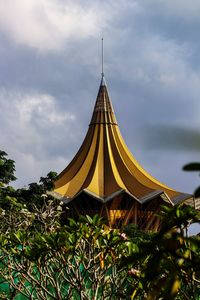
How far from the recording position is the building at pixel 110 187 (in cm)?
2823

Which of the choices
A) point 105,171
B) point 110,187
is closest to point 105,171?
point 105,171

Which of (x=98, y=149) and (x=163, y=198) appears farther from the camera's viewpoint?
(x=98, y=149)

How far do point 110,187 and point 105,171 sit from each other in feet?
6.76

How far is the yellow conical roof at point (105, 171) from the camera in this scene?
28328 mm

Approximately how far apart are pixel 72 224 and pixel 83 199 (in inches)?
930

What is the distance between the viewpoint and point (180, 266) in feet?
7.86

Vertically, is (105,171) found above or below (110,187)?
above

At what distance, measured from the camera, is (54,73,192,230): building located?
28.2 meters

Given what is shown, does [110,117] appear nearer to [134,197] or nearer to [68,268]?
[134,197]

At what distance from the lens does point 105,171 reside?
30656 mm

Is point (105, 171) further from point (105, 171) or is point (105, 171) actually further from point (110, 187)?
point (110, 187)

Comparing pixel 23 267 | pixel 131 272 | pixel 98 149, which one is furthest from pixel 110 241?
pixel 98 149

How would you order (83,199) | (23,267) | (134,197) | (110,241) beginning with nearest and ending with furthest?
(110,241)
(23,267)
(134,197)
(83,199)

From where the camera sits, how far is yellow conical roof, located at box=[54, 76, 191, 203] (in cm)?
2833
